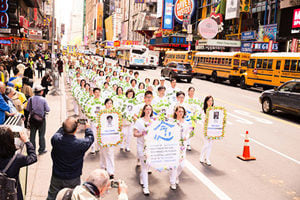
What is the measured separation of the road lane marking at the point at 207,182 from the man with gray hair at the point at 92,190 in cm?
368

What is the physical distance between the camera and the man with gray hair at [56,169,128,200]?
2863 millimetres

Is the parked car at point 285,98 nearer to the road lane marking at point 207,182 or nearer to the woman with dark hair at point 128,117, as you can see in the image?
the road lane marking at point 207,182

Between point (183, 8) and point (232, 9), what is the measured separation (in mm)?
20462

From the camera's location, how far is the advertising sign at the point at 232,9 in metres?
43.0

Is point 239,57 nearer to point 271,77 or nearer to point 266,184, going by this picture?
point 271,77

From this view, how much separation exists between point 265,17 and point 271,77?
52.6ft

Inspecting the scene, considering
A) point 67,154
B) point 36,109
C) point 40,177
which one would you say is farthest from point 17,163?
point 36,109

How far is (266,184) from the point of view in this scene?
22.6ft

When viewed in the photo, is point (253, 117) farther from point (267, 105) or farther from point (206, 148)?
point (206, 148)

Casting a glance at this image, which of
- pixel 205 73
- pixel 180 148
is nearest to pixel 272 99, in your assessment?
pixel 180 148

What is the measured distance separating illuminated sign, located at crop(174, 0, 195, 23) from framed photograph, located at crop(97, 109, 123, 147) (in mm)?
56352

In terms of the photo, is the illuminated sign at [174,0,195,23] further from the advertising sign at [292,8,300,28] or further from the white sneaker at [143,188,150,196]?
the white sneaker at [143,188,150,196]

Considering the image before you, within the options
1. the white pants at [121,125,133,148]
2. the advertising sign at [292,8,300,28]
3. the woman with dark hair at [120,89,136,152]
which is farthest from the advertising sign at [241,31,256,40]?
the white pants at [121,125,133,148]

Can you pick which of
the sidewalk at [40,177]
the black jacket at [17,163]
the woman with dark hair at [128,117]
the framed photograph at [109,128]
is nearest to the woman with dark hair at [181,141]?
the framed photograph at [109,128]
